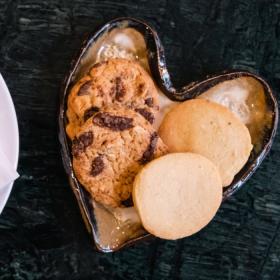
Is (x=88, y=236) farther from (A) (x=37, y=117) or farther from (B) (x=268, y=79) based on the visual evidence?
(B) (x=268, y=79)

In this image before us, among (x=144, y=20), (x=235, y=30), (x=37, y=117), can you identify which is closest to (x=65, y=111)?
(x=37, y=117)

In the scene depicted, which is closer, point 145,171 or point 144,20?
point 145,171

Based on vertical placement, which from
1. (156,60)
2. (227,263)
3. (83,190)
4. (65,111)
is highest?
(156,60)

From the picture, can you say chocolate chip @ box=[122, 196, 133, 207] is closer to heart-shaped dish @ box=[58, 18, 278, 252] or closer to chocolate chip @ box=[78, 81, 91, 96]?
heart-shaped dish @ box=[58, 18, 278, 252]

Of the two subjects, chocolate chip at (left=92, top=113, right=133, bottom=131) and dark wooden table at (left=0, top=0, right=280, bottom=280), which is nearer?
Answer: chocolate chip at (left=92, top=113, right=133, bottom=131)

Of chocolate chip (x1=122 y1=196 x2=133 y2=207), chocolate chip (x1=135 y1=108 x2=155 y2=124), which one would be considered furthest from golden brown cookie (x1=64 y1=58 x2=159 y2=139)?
chocolate chip (x1=122 y1=196 x2=133 y2=207)

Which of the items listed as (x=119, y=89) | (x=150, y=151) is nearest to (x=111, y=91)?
(x=119, y=89)

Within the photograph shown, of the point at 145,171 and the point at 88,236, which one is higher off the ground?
the point at 145,171

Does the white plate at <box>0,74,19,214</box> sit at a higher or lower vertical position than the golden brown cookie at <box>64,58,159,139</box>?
lower
